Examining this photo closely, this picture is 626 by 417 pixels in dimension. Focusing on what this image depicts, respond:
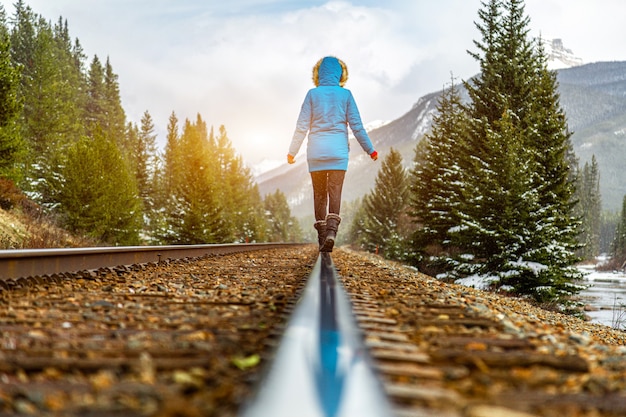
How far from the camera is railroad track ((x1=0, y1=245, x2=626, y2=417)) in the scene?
1.20 m

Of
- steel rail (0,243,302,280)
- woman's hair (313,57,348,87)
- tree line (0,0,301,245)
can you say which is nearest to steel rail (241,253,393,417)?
steel rail (0,243,302,280)

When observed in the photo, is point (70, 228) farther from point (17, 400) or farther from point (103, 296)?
point (17, 400)

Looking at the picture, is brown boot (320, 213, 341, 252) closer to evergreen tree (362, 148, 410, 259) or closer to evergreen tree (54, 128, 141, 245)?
evergreen tree (54, 128, 141, 245)

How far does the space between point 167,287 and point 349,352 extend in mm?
2943

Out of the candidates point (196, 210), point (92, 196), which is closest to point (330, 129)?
point (92, 196)

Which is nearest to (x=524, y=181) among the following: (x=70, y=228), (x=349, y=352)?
(x=349, y=352)

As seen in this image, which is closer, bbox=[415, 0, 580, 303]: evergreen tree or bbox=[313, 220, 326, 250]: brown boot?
bbox=[313, 220, 326, 250]: brown boot

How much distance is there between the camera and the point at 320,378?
1.17 metres

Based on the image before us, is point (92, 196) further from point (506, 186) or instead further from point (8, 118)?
point (506, 186)

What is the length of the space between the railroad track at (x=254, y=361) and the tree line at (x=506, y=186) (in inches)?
429

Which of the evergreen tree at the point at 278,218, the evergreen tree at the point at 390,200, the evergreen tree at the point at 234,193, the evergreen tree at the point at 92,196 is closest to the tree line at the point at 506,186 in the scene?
the evergreen tree at the point at 390,200

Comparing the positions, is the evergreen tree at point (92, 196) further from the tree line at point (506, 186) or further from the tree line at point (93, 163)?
the tree line at point (506, 186)

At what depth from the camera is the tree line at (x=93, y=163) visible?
855 inches

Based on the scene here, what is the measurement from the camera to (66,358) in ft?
5.25
